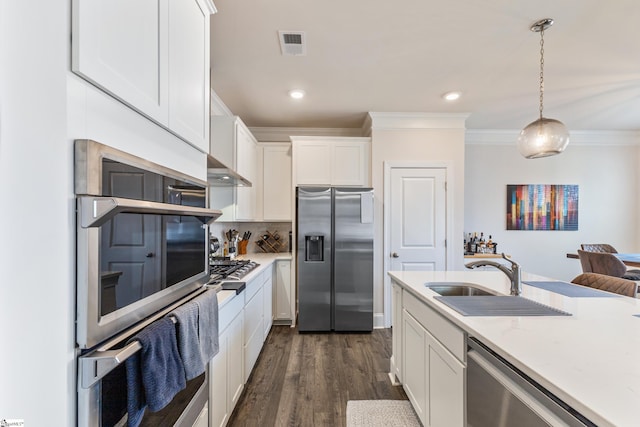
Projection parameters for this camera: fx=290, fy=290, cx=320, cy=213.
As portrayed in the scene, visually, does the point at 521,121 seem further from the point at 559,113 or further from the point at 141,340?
the point at 141,340

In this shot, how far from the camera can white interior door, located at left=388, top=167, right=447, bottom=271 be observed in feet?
11.9

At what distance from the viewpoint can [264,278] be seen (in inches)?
116

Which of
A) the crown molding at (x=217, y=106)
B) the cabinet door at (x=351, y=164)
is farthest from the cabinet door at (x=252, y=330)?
the crown molding at (x=217, y=106)

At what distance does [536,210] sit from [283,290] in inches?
156

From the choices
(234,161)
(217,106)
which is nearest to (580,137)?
(234,161)

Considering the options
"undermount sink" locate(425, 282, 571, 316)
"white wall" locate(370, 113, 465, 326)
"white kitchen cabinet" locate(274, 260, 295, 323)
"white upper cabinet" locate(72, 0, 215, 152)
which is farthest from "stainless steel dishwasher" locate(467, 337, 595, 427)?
"white kitchen cabinet" locate(274, 260, 295, 323)

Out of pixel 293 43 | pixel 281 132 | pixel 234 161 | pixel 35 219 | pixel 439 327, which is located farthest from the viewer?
pixel 281 132

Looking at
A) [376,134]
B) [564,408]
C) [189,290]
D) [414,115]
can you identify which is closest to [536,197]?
[414,115]

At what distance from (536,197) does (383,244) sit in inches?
107

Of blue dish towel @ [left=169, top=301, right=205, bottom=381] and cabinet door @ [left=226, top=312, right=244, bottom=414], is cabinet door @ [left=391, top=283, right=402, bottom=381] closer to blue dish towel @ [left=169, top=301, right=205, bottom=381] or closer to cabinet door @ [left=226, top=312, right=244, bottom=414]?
cabinet door @ [left=226, top=312, right=244, bottom=414]

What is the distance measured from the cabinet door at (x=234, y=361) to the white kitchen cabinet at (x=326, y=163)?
2.08 meters

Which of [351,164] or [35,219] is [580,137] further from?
[35,219]

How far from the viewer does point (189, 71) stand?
125 centimetres

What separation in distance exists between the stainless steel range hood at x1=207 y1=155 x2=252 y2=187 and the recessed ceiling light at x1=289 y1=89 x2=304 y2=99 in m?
1.02
